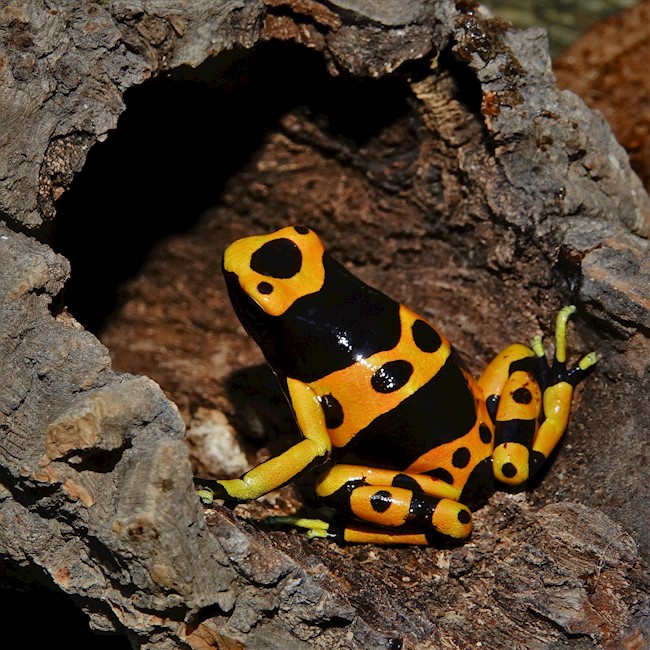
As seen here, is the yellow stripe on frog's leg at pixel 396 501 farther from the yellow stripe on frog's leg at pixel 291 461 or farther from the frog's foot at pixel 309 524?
the yellow stripe on frog's leg at pixel 291 461

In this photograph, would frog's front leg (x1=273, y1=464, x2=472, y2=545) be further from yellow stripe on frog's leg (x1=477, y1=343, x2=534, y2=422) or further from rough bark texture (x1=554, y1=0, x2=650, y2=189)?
rough bark texture (x1=554, y1=0, x2=650, y2=189)

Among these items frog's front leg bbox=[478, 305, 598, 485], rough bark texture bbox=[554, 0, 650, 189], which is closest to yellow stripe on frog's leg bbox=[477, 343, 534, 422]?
frog's front leg bbox=[478, 305, 598, 485]

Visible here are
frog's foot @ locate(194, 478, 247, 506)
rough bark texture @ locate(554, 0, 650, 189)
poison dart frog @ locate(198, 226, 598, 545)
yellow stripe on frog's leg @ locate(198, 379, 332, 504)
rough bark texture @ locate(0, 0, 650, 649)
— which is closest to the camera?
rough bark texture @ locate(0, 0, 650, 649)

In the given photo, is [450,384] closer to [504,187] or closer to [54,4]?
[504,187]

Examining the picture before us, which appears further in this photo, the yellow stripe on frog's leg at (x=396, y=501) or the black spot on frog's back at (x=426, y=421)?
the black spot on frog's back at (x=426, y=421)

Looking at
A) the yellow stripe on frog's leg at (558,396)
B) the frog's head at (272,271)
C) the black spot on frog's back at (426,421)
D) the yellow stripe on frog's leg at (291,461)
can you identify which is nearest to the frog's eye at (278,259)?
the frog's head at (272,271)

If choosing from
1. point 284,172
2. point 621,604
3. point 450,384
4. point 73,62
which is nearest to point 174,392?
point 284,172

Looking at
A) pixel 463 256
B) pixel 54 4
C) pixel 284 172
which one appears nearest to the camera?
pixel 54 4

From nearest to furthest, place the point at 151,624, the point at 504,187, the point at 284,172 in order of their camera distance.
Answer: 1. the point at 151,624
2. the point at 504,187
3. the point at 284,172
